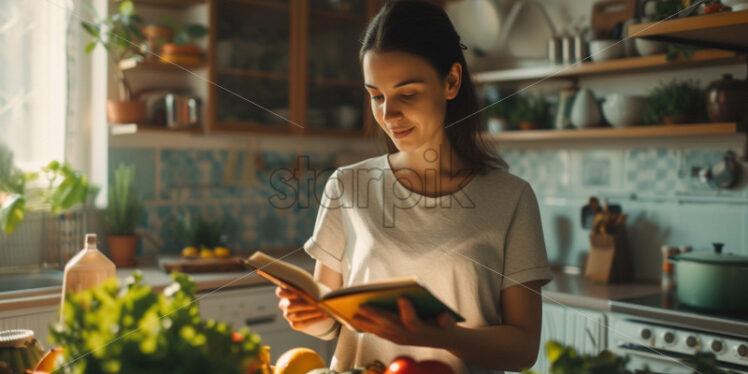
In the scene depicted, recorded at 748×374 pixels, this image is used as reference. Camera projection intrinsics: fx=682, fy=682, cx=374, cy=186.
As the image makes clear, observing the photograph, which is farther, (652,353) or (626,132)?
(626,132)

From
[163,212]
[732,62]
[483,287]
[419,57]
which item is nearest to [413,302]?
[483,287]

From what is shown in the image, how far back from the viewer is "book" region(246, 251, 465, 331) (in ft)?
2.58

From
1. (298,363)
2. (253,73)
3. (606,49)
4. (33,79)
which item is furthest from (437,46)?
(33,79)

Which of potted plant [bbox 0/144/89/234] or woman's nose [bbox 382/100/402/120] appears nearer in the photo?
woman's nose [bbox 382/100/402/120]

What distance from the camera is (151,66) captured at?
2.61m

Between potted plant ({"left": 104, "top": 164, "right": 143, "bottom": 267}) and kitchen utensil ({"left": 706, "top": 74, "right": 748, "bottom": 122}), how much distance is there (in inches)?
82.6

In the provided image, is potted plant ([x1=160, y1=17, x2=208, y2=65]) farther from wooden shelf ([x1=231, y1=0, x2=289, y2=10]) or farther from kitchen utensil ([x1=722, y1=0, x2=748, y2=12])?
kitchen utensil ([x1=722, y1=0, x2=748, y2=12])

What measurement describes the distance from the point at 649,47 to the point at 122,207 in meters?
2.01

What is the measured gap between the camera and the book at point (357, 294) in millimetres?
788

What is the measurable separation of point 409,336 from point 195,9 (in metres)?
2.22

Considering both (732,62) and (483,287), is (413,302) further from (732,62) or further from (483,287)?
(732,62)

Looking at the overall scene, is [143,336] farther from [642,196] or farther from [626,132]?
[642,196]

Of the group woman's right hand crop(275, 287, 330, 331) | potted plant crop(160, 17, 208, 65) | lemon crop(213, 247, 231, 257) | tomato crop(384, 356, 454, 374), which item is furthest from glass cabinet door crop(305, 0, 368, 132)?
tomato crop(384, 356, 454, 374)

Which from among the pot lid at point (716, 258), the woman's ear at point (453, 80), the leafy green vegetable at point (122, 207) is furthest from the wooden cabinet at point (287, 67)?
the woman's ear at point (453, 80)
